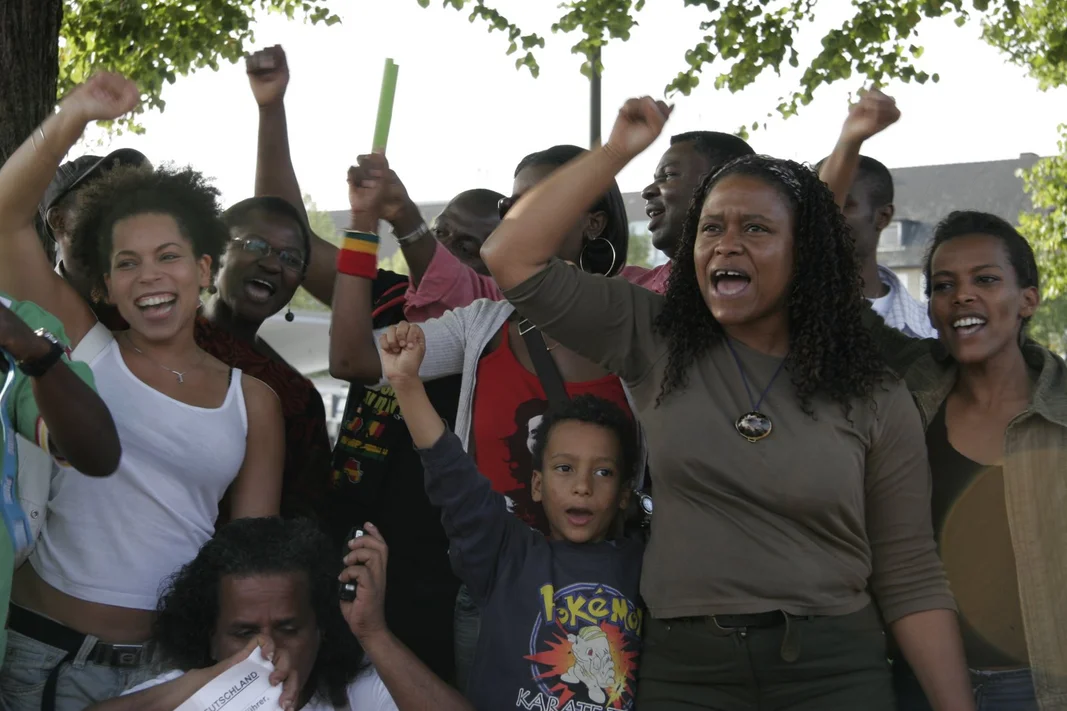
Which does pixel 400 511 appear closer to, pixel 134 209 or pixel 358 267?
pixel 358 267

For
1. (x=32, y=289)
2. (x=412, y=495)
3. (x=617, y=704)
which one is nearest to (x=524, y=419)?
(x=412, y=495)

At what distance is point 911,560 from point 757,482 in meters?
0.53

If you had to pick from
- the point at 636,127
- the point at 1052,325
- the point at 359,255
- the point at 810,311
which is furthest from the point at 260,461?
the point at 1052,325

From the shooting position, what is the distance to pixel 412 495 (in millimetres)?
Answer: 3838

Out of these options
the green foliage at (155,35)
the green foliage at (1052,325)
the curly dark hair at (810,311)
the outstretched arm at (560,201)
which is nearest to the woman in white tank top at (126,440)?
the outstretched arm at (560,201)

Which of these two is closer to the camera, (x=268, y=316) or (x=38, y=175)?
(x=38, y=175)

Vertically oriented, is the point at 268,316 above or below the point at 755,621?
above

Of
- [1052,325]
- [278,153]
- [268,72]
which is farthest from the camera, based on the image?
[1052,325]

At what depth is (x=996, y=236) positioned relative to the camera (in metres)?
3.57

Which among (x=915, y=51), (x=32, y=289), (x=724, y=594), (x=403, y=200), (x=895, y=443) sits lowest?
(x=724, y=594)

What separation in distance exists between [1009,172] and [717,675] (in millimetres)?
60027

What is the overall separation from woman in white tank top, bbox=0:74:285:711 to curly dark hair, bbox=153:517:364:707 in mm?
78

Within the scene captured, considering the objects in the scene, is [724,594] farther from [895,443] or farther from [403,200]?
[403,200]

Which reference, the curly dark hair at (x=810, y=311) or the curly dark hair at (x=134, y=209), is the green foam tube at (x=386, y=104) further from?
the curly dark hair at (x=810, y=311)
